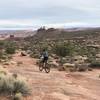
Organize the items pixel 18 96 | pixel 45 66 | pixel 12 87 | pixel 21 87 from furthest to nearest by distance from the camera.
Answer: pixel 45 66 < pixel 21 87 < pixel 12 87 < pixel 18 96

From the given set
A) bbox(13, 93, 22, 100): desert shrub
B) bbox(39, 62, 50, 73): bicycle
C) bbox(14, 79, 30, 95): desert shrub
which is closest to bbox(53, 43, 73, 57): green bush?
bbox(39, 62, 50, 73): bicycle

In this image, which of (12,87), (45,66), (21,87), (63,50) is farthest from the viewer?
(63,50)

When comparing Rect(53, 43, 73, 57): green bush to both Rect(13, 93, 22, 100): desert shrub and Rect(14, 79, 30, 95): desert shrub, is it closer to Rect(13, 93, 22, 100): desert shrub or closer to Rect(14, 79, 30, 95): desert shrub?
Rect(14, 79, 30, 95): desert shrub

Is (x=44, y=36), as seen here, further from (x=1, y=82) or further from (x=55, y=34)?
(x=1, y=82)

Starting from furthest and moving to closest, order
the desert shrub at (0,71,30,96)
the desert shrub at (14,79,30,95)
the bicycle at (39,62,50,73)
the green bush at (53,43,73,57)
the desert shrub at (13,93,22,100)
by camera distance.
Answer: the green bush at (53,43,73,57) < the bicycle at (39,62,50,73) < the desert shrub at (14,79,30,95) < the desert shrub at (0,71,30,96) < the desert shrub at (13,93,22,100)

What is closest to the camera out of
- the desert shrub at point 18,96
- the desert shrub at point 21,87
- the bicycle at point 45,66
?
the desert shrub at point 18,96

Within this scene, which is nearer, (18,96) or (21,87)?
(18,96)

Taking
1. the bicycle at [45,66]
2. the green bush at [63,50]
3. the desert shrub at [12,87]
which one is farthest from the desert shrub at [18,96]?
the green bush at [63,50]

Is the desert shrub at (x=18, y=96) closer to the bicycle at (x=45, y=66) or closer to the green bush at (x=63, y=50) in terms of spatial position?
the bicycle at (x=45, y=66)

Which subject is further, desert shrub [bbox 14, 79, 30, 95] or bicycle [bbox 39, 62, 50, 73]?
bicycle [bbox 39, 62, 50, 73]

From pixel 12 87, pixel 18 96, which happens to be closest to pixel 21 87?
pixel 12 87

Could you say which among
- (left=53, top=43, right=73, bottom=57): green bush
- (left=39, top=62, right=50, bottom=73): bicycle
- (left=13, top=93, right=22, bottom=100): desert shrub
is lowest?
(left=53, top=43, right=73, bottom=57): green bush

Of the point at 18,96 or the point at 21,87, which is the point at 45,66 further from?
the point at 18,96

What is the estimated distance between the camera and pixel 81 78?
1083 inches
